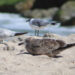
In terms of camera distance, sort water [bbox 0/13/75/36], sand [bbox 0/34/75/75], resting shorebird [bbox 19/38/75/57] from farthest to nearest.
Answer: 1. water [bbox 0/13/75/36]
2. resting shorebird [bbox 19/38/75/57]
3. sand [bbox 0/34/75/75]

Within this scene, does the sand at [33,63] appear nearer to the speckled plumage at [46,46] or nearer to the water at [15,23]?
the speckled plumage at [46,46]

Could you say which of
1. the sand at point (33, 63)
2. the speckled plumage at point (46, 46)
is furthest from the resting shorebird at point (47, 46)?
the sand at point (33, 63)

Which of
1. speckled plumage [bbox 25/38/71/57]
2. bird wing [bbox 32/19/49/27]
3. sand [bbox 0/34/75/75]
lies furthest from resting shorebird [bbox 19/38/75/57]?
bird wing [bbox 32/19/49/27]

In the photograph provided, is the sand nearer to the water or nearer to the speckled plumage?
the speckled plumage

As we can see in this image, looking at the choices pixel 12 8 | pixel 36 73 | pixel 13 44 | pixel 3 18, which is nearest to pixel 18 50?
pixel 13 44

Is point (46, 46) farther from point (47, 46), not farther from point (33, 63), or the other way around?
point (33, 63)

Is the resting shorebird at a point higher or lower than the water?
higher
